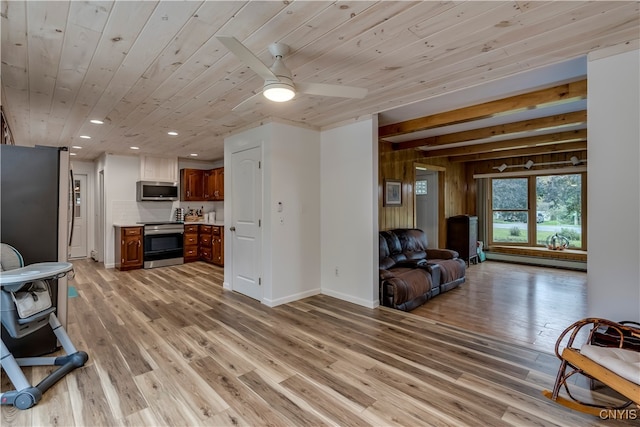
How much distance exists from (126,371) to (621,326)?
133 inches

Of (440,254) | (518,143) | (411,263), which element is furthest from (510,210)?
(411,263)

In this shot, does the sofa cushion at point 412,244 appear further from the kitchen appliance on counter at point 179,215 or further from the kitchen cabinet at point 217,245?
the kitchen appliance on counter at point 179,215

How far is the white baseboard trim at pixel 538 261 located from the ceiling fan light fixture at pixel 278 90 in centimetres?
747

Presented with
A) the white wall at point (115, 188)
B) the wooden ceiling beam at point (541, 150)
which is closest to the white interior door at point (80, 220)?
the white wall at point (115, 188)

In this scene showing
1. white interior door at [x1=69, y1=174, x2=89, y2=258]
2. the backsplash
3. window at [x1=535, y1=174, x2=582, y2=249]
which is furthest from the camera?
white interior door at [x1=69, y1=174, x2=89, y2=258]

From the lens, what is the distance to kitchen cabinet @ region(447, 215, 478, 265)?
7.01 meters

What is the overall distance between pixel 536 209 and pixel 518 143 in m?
2.71

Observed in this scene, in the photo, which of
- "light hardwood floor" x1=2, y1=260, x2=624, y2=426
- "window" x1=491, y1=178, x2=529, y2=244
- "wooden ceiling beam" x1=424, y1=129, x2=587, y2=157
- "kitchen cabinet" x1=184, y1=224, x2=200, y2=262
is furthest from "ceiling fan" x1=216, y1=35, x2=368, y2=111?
"window" x1=491, y1=178, x2=529, y2=244

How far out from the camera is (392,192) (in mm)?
5621

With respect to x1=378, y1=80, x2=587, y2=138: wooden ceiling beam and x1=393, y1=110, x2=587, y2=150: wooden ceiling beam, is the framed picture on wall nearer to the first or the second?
x1=393, y1=110, x2=587, y2=150: wooden ceiling beam

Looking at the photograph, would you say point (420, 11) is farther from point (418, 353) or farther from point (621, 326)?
point (418, 353)

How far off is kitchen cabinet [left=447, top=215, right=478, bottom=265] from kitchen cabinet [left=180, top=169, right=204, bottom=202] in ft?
19.6

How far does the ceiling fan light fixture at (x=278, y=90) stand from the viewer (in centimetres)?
202

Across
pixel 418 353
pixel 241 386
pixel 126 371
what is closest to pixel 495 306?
pixel 418 353
